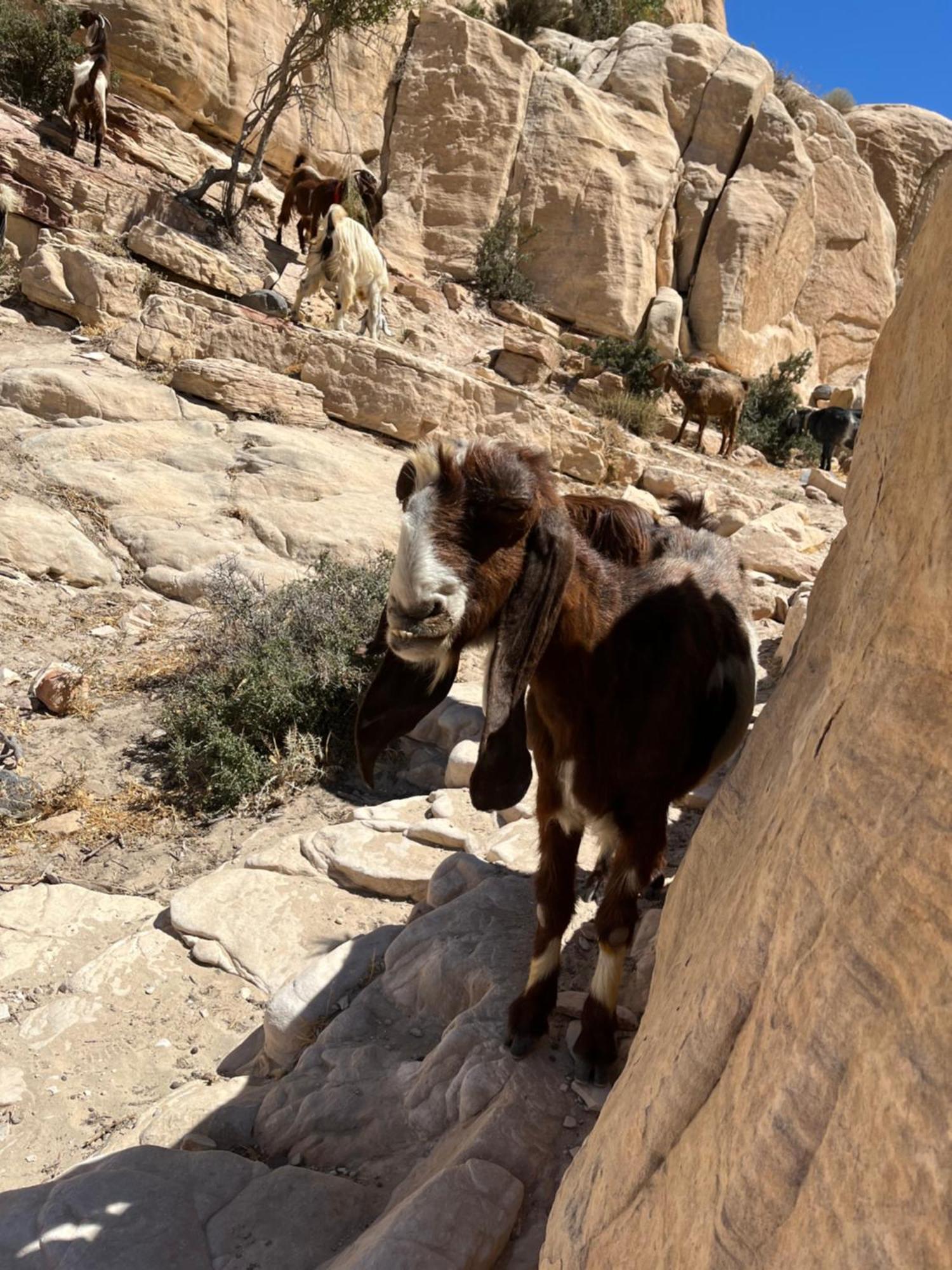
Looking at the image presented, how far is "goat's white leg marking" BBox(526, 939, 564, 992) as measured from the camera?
113 inches

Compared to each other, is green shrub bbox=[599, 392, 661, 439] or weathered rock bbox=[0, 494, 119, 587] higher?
green shrub bbox=[599, 392, 661, 439]

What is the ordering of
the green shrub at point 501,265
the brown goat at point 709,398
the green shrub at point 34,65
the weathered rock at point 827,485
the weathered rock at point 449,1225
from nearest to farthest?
1. the weathered rock at point 449,1225
2. the weathered rock at point 827,485
3. the green shrub at point 34,65
4. the brown goat at point 709,398
5. the green shrub at point 501,265

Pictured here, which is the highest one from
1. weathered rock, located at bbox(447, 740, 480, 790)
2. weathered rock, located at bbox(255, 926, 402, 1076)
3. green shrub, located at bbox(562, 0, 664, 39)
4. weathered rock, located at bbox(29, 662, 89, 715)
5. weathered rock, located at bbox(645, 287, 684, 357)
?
green shrub, located at bbox(562, 0, 664, 39)

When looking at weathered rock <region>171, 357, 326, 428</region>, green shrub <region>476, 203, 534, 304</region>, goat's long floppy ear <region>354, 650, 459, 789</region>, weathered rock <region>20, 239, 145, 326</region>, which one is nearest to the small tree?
green shrub <region>476, 203, 534, 304</region>

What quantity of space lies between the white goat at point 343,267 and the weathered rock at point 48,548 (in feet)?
21.6

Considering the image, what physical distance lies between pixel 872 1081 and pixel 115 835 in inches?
202

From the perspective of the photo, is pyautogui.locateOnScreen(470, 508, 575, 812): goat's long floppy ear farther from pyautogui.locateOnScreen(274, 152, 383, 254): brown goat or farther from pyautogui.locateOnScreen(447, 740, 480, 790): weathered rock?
pyautogui.locateOnScreen(274, 152, 383, 254): brown goat

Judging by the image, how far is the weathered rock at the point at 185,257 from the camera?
41.1ft

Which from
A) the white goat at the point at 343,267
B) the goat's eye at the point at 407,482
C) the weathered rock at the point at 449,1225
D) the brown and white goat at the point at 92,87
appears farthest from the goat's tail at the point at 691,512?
the brown and white goat at the point at 92,87

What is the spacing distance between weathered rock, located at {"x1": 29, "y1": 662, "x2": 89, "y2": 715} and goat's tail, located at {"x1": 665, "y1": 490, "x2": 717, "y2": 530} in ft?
15.3

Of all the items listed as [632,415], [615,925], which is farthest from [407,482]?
[632,415]

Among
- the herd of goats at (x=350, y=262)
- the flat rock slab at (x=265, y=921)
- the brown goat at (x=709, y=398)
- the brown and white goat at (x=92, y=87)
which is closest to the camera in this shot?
the flat rock slab at (x=265, y=921)

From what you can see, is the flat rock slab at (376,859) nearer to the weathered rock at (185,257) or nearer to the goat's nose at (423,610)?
the goat's nose at (423,610)

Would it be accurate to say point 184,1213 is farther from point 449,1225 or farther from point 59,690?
point 59,690
